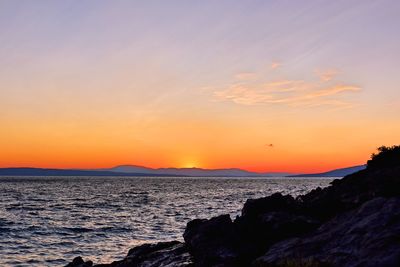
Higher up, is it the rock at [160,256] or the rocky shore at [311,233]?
the rocky shore at [311,233]

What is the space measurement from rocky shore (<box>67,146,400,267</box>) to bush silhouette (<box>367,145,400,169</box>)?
6 cm

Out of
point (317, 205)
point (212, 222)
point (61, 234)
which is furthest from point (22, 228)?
point (317, 205)

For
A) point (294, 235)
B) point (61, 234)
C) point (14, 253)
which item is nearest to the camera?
point (294, 235)

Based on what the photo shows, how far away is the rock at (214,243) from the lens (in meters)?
20.0

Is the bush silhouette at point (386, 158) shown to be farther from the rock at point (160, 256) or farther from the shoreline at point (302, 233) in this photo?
the rock at point (160, 256)

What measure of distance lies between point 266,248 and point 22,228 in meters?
46.1

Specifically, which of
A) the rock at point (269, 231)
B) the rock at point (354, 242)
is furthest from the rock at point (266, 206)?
the rock at point (354, 242)

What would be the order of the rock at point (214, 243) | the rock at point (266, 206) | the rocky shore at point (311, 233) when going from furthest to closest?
the rock at point (266, 206) → the rock at point (214, 243) → the rocky shore at point (311, 233)

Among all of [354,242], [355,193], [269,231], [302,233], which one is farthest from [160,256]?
[354,242]

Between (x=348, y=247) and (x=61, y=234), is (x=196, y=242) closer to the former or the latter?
(x=348, y=247)

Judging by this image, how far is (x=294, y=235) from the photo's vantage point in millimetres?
19969

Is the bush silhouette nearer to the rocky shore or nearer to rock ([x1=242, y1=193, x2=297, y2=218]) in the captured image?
the rocky shore

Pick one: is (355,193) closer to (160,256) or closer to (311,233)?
(311,233)

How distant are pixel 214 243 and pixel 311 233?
212 inches
